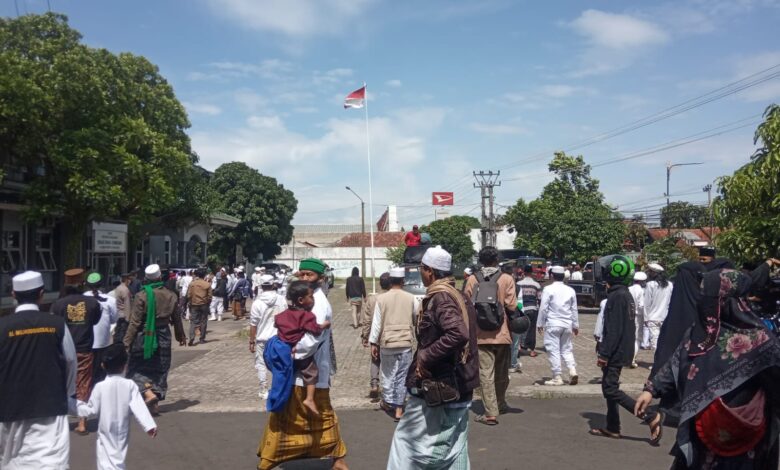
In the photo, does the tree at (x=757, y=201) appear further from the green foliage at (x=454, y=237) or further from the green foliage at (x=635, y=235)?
the green foliage at (x=454, y=237)

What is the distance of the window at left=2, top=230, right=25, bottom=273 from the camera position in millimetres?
22109

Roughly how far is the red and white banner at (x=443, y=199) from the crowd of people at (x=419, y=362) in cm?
7076

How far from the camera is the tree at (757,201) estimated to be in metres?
8.66

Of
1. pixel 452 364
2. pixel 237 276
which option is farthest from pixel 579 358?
pixel 237 276

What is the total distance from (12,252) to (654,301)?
20982mm

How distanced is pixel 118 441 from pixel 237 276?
62.7ft

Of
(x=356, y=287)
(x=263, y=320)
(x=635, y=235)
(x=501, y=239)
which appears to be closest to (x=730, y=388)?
(x=263, y=320)

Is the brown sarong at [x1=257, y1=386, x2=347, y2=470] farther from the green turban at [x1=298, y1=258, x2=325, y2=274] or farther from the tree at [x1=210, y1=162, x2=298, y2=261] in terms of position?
the tree at [x1=210, y1=162, x2=298, y2=261]

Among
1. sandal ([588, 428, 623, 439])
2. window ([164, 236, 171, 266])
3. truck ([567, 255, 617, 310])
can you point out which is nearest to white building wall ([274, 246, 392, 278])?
window ([164, 236, 171, 266])

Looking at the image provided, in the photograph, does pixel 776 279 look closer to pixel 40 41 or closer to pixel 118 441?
pixel 118 441

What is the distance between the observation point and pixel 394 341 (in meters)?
8.06

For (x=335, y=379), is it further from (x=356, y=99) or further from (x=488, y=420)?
(x=356, y=99)

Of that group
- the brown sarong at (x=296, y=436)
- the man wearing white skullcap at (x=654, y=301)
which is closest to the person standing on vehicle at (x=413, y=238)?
the man wearing white skullcap at (x=654, y=301)

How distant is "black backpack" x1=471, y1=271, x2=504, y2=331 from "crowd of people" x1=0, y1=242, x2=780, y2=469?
0.02 metres
